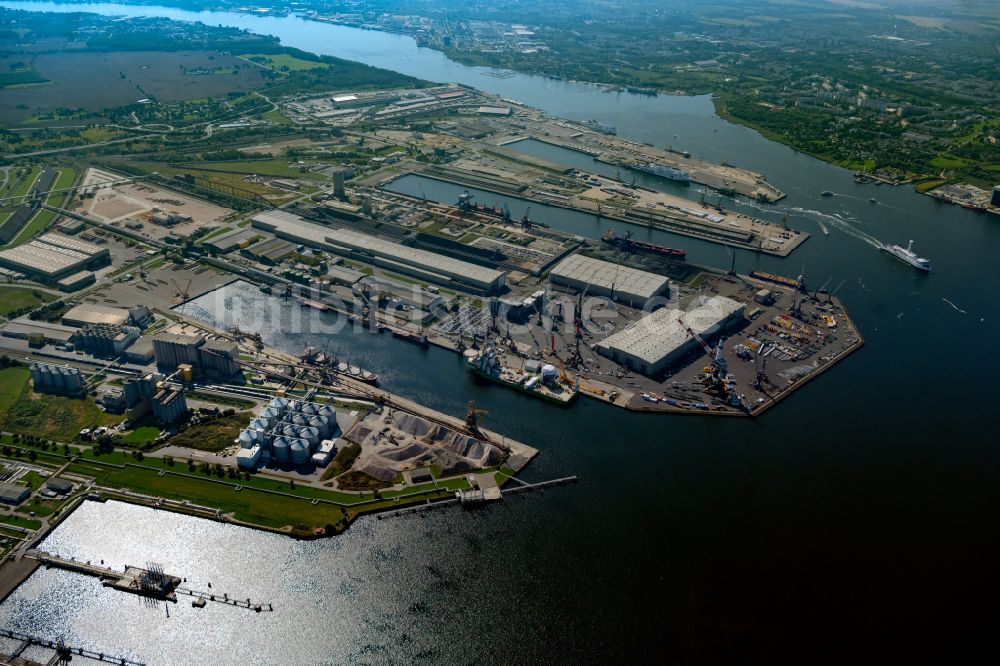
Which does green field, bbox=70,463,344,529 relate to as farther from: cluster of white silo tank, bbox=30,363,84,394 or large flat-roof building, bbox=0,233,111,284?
large flat-roof building, bbox=0,233,111,284

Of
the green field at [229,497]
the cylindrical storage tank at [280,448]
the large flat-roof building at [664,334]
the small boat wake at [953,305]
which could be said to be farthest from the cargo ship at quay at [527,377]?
the small boat wake at [953,305]

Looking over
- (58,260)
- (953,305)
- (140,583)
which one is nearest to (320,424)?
(140,583)

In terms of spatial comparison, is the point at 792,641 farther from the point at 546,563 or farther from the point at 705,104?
the point at 705,104

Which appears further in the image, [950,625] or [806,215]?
[806,215]

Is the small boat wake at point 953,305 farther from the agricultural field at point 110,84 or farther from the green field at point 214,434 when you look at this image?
the agricultural field at point 110,84

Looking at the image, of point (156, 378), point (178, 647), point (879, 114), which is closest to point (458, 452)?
point (178, 647)

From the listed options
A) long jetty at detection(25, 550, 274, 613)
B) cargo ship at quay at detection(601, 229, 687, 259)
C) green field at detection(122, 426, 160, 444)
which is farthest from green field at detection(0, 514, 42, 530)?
cargo ship at quay at detection(601, 229, 687, 259)
